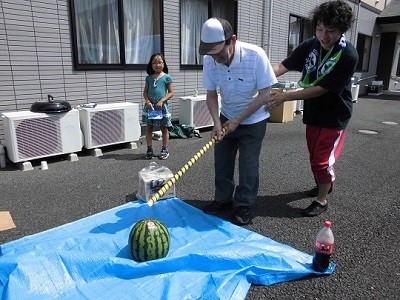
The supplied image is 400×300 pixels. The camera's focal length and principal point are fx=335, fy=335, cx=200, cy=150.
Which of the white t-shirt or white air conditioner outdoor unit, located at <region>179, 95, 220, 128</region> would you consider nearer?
the white t-shirt

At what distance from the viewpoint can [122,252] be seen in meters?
2.64

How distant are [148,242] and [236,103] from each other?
1506 millimetres

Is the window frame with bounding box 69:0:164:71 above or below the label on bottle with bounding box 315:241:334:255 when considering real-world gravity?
above

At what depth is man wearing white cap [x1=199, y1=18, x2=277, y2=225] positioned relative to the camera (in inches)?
110

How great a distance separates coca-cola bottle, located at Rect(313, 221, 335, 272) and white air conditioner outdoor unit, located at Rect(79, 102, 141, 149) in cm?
402

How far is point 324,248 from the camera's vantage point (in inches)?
96.3

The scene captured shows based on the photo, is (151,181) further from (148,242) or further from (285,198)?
(285,198)

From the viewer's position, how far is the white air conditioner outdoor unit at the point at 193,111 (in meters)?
7.00

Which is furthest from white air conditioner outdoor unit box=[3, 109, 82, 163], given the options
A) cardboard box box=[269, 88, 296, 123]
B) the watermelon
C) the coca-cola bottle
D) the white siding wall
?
cardboard box box=[269, 88, 296, 123]

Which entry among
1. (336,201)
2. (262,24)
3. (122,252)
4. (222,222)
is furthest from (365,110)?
(122,252)

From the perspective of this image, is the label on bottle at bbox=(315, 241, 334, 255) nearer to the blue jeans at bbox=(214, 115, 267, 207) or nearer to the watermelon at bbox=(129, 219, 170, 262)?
the blue jeans at bbox=(214, 115, 267, 207)

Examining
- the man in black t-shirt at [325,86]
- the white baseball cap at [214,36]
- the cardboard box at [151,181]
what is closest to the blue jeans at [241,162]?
the man in black t-shirt at [325,86]

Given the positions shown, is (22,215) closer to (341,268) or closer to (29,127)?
(29,127)

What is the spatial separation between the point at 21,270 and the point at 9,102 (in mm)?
3518
